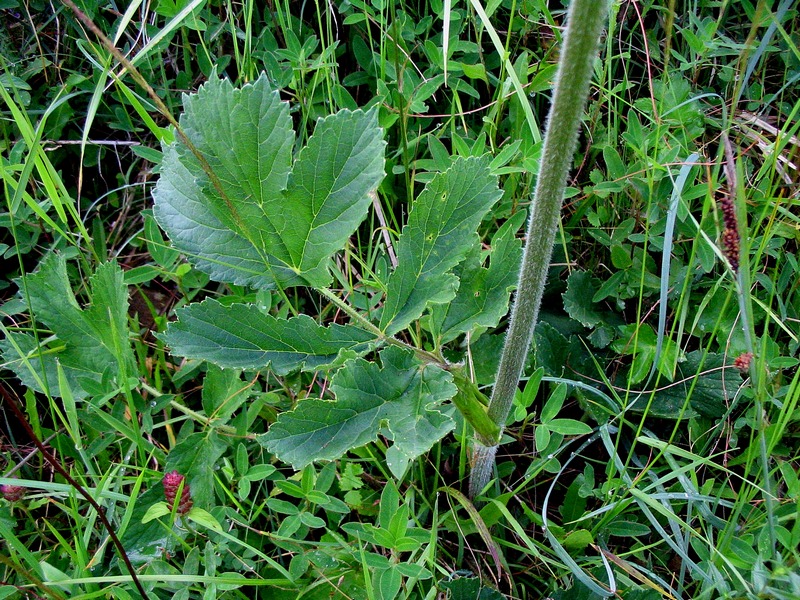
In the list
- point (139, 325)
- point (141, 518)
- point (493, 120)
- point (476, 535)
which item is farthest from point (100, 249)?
point (476, 535)

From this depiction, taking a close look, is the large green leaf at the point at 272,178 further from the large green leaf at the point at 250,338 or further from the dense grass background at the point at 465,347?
the dense grass background at the point at 465,347

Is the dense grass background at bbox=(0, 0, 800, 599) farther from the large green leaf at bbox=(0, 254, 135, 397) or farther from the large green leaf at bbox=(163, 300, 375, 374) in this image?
the large green leaf at bbox=(163, 300, 375, 374)

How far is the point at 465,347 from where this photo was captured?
97.7 inches

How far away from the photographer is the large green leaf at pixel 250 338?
73.7 inches

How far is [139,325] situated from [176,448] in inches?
31.1

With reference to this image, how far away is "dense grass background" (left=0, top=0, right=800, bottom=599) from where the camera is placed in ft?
6.91

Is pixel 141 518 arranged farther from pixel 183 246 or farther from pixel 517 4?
pixel 517 4

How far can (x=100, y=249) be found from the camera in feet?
9.84

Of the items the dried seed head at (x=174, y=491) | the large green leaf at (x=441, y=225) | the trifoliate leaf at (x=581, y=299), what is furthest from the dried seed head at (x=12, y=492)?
the trifoliate leaf at (x=581, y=299)

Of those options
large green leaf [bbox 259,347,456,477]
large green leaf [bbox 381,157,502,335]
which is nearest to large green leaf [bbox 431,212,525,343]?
large green leaf [bbox 381,157,502,335]

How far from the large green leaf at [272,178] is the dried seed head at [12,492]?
102cm

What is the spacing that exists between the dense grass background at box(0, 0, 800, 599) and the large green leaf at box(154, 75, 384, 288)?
0.40 meters

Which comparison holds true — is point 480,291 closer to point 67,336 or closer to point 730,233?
point 730,233

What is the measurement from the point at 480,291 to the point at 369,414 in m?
0.49
